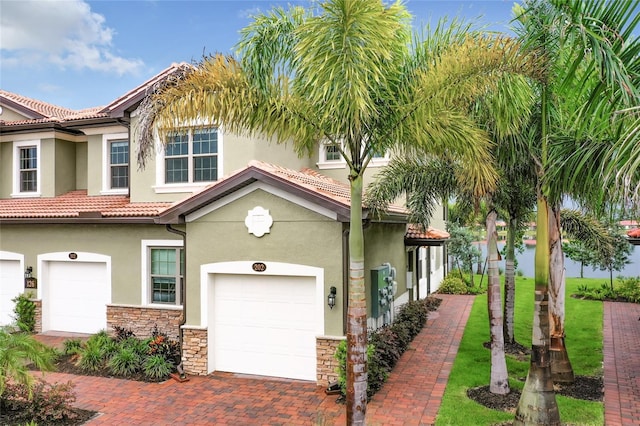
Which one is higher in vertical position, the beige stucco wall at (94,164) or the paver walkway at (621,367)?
the beige stucco wall at (94,164)

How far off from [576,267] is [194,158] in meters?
25.2

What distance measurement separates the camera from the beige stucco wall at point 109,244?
14.1 meters

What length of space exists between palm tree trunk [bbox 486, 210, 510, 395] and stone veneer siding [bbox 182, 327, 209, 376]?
661 centimetres

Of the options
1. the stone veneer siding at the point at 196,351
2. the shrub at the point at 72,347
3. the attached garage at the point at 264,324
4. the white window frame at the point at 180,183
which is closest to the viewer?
the attached garage at the point at 264,324

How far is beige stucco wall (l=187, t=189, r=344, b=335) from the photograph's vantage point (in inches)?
402

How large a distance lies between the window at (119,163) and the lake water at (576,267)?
15413 mm

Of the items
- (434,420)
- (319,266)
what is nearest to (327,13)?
(319,266)

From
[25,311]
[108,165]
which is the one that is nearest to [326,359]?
[108,165]

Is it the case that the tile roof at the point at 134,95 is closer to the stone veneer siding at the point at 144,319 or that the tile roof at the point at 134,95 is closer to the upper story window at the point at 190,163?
the upper story window at the point at 190,163

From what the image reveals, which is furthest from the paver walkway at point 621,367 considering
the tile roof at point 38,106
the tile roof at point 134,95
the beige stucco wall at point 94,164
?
the tile roof at point 38,106

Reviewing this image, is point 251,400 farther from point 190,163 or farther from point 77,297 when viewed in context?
point 77,297

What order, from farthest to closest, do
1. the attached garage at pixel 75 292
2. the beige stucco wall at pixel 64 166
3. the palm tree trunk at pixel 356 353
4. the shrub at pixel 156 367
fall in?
the beige stucco wall at pixel 64 166 → the attached garage at pixel 75 292 → the shrub at pixel 156 367 → the palm tree trunk at pixel 356 353

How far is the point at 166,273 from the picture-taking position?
1392 cm

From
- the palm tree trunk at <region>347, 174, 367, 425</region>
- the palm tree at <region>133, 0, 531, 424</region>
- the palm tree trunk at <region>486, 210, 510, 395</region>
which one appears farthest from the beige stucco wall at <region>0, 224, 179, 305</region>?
the palm tree trunk at <region>486, 210, 510, 395</region>
